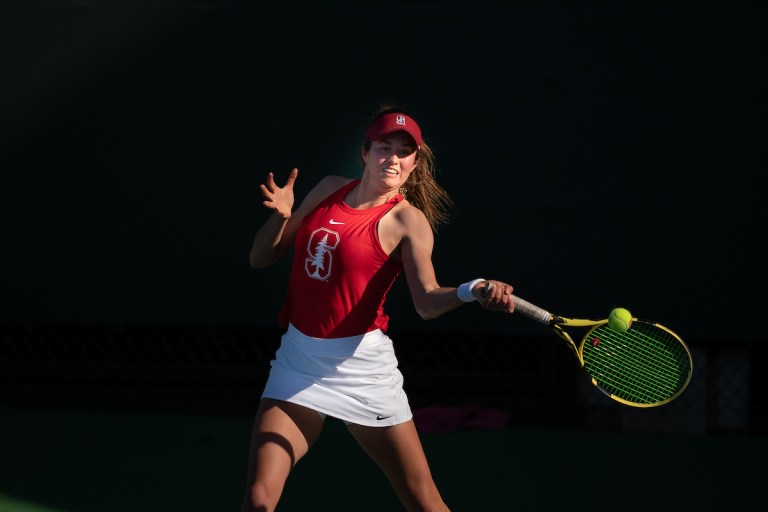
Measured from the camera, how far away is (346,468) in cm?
489

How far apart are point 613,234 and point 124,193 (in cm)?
223

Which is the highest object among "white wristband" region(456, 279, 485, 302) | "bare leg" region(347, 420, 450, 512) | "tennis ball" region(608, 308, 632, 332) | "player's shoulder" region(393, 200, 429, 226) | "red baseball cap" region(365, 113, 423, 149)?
"red baseball cap" region(365, 113, 423, 149)

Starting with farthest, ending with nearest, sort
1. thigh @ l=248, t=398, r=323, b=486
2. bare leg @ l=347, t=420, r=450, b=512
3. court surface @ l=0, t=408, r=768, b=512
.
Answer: court surface @ l=0, t=408, r=768, b=512 → bare leg @ l=347, t=420, r=450, b=512 → thigh @ l=248, t=398, r=323, b=486

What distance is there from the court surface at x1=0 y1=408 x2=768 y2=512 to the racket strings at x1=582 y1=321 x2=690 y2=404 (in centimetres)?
125

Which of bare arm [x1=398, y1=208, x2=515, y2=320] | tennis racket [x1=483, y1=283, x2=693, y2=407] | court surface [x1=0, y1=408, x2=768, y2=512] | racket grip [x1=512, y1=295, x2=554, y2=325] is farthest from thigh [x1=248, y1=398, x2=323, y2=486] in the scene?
court surface [x1=0, y1=408, x2=768, y2=512]

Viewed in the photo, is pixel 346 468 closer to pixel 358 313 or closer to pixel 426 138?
pixel 426 138

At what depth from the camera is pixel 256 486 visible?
301cm

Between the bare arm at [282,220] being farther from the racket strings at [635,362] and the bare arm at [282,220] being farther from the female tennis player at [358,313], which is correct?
the racket strings at [635,362]

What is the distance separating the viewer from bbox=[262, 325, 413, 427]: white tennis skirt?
3.18 m

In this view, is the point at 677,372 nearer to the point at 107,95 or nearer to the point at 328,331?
the point at 328,331

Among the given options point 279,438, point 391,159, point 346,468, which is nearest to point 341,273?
point 391,159

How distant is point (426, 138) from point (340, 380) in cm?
238

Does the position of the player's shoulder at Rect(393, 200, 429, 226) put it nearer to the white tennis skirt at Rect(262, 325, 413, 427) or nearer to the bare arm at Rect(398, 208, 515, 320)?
the bare arm at Rect(398, 208, 515, 320)

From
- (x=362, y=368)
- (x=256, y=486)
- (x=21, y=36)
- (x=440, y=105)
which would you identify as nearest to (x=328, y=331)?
(x=362, y=368)
